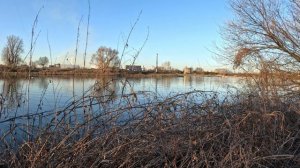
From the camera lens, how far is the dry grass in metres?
3.88

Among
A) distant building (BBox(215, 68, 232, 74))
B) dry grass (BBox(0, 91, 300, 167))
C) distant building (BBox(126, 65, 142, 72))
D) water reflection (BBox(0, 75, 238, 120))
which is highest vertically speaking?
distant building (BBox(126, 65, 142, 72))

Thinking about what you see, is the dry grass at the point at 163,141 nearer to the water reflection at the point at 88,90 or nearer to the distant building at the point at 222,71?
the water reflection at the point at 88,90

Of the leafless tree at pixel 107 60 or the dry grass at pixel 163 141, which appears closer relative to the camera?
the dry grass at pixel 163 141

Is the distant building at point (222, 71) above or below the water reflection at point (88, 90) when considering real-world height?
above

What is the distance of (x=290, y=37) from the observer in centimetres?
1584

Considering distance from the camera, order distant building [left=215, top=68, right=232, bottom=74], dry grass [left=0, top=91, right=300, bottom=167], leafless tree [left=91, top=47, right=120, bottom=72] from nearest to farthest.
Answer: dry grass [left=0, top=91, right=300, bottom=167]
leafless tree [left=91, top=47, right=120, bottom=72]
distant building [left=215, top=68, right=232, bottom=74]

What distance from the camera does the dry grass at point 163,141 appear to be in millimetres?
3879

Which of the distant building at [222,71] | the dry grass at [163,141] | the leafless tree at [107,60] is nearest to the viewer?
the dry grass at [163,141]

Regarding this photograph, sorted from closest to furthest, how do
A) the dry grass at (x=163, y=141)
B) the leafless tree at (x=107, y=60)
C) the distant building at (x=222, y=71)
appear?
the dry grass at (x=163, y=141) < the leafless tree at (x=107, y=60) < the distant building at (x=222, y=71)

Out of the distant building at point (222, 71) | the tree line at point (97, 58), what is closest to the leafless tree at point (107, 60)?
the tree line at point (97, 58)

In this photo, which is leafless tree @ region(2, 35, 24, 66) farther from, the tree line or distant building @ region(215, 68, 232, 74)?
distant building @ region(215, 68, 232, 74)

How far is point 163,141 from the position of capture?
4.29 m

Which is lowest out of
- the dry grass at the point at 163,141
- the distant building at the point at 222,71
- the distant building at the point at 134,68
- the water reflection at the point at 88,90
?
the dry grass at the point at 163,141

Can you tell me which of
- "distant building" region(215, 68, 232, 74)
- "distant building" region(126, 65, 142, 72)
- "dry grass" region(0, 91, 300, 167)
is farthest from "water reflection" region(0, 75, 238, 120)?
"distant building" region(215, 68, 232, 74)
